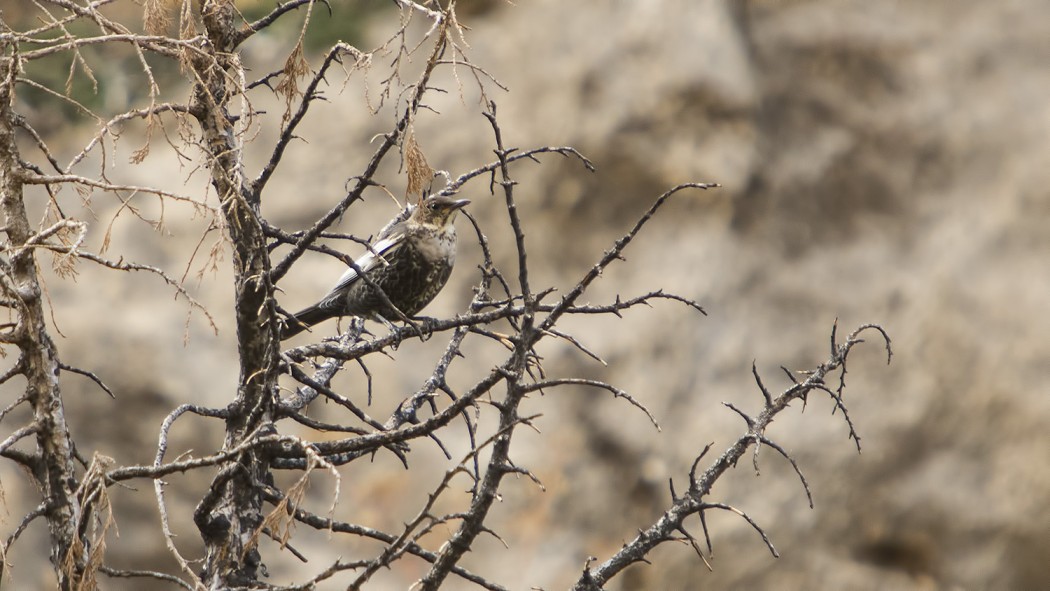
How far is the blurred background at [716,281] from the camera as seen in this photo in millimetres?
10070

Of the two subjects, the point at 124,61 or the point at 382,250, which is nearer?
the point at 382,250

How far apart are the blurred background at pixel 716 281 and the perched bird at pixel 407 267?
4883 millimetres

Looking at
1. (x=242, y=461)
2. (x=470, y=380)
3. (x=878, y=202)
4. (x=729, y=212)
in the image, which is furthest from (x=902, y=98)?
(x=242, y=461)

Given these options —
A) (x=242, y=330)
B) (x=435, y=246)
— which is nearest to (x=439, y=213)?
(x=435, y=246)

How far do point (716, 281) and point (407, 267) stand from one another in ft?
19.2

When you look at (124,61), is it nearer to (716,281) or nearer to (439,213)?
(716,281)

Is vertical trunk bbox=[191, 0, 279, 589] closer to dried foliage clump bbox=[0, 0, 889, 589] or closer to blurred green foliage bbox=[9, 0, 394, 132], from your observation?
dried foliage clump bbox=[0, 0, 889, 589]

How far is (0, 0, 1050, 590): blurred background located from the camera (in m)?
10.1

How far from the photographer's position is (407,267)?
5.21 metres

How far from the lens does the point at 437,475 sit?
9.99 m

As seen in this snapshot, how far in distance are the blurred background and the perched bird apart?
4883mm

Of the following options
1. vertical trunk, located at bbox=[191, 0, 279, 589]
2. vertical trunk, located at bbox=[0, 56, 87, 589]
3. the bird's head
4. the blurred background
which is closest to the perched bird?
the bird's head

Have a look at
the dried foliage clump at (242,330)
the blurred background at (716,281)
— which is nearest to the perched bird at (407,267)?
the dried foliage clump at (242,330)

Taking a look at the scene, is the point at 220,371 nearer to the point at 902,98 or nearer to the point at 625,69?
the point at 625,69
